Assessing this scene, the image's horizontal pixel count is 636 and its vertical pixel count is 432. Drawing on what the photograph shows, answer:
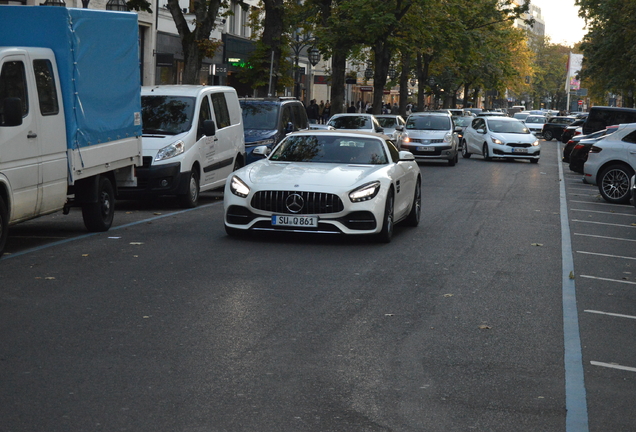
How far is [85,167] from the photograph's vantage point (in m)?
11.6

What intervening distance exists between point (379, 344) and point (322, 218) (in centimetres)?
487

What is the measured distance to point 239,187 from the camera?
11852 millimetres

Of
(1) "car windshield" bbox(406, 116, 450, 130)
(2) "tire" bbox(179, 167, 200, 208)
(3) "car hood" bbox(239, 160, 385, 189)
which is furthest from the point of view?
(1) "car windshield" bbox(406, 116, 450, 130)

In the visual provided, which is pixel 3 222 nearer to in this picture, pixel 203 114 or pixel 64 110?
pixel 64 110

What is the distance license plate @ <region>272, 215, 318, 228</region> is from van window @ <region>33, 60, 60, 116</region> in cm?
272

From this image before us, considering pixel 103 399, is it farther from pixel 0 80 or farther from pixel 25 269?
pixel 0 80

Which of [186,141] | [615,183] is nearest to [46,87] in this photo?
[186,141]

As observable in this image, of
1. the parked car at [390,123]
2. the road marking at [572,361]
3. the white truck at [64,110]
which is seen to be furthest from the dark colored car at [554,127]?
the road marking at [572,361]

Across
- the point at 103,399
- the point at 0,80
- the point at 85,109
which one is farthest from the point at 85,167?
the point at 103,399

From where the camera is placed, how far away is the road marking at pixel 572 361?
5.21 m

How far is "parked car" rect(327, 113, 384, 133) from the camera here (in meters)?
29.9

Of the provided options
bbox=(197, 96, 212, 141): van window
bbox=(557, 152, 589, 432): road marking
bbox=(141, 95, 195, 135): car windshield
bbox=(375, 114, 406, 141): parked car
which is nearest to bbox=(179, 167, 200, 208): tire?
bbox=(197, 96, 212, 141): van window

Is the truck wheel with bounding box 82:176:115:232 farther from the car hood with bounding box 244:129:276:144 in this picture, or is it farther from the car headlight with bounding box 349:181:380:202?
the car hood with bounding box 244:129:276:144

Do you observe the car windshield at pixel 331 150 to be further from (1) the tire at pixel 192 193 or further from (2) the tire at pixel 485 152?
(2) the tire at pixel 485 152
